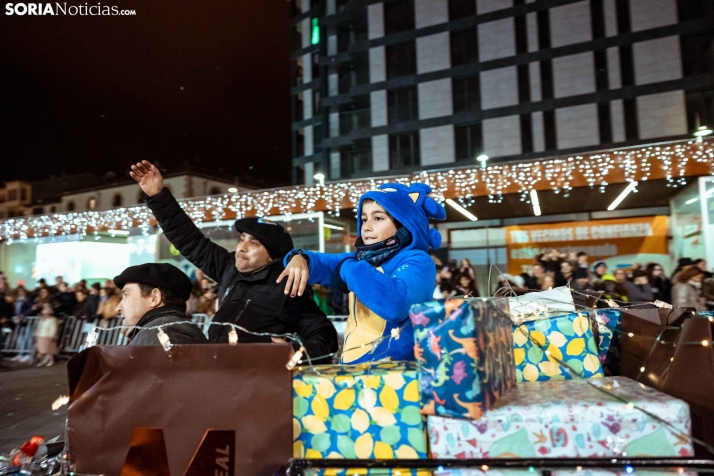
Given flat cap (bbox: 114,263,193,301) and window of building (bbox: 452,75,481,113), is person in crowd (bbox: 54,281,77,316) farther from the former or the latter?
window of building (bbox: 452,75,481,113)

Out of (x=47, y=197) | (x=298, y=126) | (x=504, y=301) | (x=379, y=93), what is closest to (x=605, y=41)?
(x=379, y=93)

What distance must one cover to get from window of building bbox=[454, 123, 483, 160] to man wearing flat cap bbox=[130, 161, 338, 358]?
2507 centimetres

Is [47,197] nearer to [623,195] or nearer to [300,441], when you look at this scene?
[623,195]

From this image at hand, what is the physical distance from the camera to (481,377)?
1.25m

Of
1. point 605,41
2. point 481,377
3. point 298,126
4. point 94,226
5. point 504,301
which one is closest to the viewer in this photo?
point 481,377

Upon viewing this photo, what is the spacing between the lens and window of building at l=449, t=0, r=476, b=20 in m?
28.0

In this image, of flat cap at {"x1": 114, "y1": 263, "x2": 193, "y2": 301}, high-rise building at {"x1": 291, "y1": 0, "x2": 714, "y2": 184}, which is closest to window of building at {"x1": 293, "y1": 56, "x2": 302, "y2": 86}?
high-rise building at {"x1": 291, "y1": 0, "x2": 714, "y2": 184}

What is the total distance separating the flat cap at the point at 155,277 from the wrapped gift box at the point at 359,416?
138cm

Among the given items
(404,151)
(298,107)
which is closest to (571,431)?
(404,151)

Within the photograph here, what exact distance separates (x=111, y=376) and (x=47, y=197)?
53274 millimetres

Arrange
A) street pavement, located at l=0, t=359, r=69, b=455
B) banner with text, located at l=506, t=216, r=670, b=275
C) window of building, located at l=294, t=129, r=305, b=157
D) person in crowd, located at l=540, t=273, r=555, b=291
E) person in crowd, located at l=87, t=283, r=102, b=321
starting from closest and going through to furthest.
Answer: street pavement, located at l=0, t=359, r=69, b=455 < person in crowd, located at l=540, t=273, r=555, b=291 < person in crowd, located at l=87, t=283, r=102, b=321 < banner with text, located at l=506, t=216, r=670, b=275 < window of building, located at l=294, t=129, r=305, b=157

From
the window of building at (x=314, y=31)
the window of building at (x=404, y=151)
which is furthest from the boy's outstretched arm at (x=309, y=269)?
the window of building at (x=314, y=31)

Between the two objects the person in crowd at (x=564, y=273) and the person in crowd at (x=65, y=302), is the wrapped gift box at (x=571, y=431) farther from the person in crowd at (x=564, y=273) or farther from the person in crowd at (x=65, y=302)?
the person in crowd at (x=65, y=302)

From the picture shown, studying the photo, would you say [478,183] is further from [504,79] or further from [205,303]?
[504,79]
